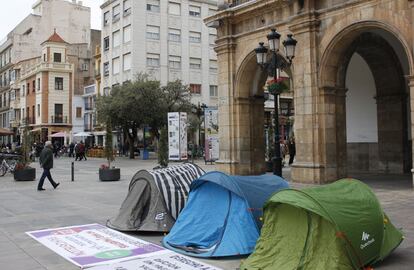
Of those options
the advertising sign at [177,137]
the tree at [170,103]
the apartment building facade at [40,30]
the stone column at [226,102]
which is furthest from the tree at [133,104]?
the apartment building facade at [40,30]

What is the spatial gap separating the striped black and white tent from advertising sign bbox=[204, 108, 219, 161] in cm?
1804

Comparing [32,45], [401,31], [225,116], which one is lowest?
[225,116]

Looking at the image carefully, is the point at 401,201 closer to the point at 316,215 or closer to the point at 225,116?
the point at 316,215

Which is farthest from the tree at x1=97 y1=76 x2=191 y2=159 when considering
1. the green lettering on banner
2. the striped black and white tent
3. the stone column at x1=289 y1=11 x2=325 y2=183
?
the green lettering on banner

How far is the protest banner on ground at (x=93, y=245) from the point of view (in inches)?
277

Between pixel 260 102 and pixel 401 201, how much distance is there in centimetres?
867

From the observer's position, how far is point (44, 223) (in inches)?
393

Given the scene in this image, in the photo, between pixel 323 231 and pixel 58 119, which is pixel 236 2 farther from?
pixel 58 119

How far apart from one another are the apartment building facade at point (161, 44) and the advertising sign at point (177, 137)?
23.9 m

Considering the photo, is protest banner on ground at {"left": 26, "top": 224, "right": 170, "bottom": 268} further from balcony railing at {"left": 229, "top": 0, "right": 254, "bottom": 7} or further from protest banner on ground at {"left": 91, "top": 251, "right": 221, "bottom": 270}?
balcony railing at {"left": 229, "top": 0, "right": 254, "bottom": 7}

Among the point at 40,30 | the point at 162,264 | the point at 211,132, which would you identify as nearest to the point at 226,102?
the point at 211,132

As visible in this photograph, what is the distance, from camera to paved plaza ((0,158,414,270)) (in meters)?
6.75

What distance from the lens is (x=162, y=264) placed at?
658 centimetres

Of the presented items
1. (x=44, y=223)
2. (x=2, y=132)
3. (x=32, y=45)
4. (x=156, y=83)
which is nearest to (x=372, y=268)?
(x=44, y=223)
